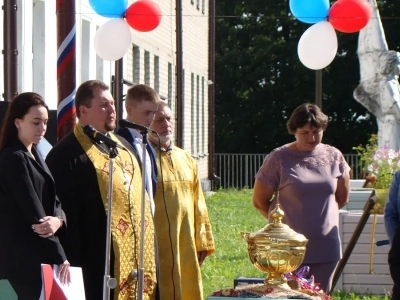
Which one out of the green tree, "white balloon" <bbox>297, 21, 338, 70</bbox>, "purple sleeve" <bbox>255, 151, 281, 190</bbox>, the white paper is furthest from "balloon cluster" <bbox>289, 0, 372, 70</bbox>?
the green tree

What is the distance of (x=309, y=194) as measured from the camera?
8148 mm

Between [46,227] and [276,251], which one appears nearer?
[276,251]

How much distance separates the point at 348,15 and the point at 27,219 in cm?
517

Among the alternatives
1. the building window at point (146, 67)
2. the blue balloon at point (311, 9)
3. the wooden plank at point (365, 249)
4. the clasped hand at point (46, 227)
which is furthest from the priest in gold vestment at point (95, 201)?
the building window at point (146, 67)

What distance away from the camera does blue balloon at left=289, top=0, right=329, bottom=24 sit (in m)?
10.5

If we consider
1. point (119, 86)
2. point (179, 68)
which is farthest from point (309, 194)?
point (179, 68)

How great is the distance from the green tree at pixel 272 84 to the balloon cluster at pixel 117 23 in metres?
41.0

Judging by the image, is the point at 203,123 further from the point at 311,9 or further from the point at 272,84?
the point at 311,9

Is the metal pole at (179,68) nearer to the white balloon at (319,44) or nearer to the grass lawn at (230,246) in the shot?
the grass lawn at (230,246)

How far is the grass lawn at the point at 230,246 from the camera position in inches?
484

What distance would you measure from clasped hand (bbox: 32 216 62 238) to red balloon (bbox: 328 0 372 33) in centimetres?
503

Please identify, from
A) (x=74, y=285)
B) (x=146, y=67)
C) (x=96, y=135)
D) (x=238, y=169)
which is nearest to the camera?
(x=96, y=135)

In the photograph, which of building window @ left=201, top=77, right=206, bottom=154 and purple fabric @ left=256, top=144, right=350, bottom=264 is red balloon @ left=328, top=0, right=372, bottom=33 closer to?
purple fabric @ left=256, top=144, right=350, bottom=264

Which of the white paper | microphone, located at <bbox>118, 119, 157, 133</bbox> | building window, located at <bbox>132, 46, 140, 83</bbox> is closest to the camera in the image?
microphone, located at <bbox>118, 119, 157, 133</bbox>
